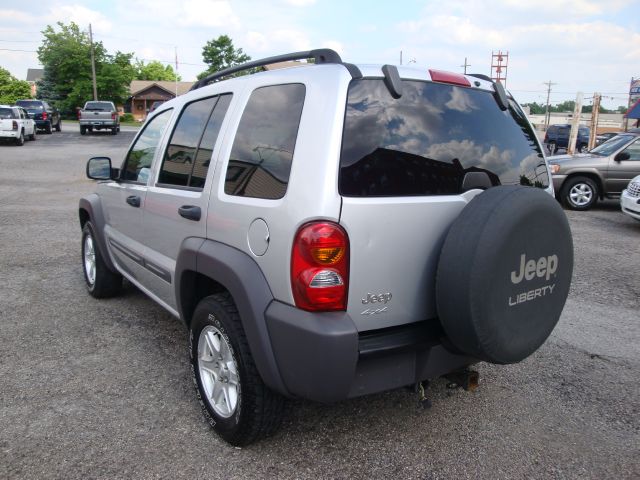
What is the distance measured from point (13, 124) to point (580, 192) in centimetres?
2159

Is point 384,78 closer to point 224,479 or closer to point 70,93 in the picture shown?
point 224,479

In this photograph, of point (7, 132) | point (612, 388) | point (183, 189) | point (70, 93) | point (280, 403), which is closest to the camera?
point (280, 403)

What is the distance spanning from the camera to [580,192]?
11.0 metres

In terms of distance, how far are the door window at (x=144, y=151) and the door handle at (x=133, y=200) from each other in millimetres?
121

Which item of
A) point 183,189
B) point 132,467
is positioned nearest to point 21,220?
point 183,189

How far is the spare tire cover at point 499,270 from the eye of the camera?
227 cm

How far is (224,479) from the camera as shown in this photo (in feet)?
8.20

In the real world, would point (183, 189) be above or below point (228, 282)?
above

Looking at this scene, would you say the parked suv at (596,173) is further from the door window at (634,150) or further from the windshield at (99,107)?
the windshield at (99,107)

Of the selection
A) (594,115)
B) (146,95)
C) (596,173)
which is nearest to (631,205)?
(596,173)

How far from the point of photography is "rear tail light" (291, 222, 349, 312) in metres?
2.22

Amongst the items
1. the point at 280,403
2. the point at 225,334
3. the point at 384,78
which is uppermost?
the point at 384,78

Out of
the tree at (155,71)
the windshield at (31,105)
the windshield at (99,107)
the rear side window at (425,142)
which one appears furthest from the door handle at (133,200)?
the tree at (155,71)

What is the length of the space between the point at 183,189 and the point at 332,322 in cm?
145
